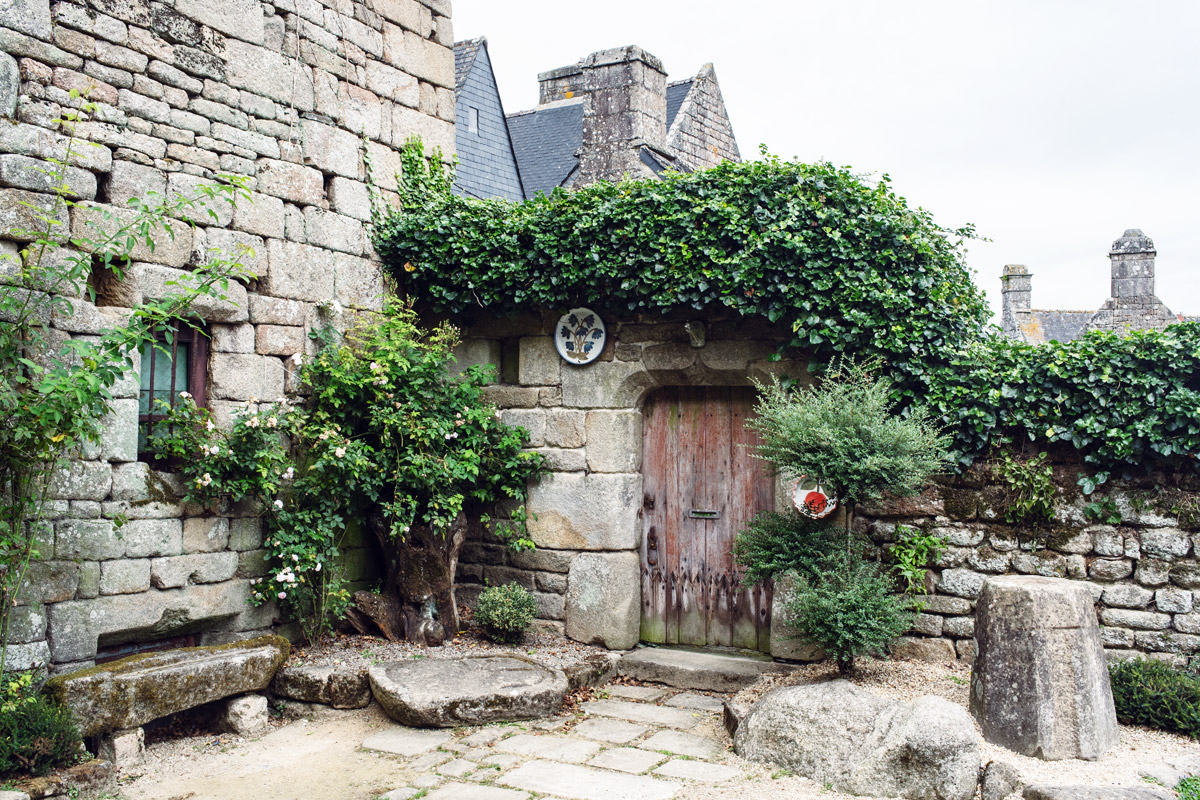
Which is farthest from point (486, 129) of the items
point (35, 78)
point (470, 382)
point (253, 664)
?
point (253, 664)

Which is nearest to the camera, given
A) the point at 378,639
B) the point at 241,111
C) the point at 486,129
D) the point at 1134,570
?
the point at 1134,570

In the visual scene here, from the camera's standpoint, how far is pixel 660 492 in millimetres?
6258

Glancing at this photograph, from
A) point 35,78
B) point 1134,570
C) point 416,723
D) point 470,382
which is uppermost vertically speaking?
point 35,78

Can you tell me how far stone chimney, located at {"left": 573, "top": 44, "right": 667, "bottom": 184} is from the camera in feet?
30.1

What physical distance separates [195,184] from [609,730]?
3.76 metres

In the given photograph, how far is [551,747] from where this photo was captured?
4.48 m

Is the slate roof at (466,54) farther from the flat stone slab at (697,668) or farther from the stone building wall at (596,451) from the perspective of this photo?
the flat stone slab at (697,668)

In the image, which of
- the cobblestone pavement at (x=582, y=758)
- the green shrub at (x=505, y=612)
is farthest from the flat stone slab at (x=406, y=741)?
the green shrub at (x=505, y=612)

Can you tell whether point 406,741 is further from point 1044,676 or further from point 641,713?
point 1044,676

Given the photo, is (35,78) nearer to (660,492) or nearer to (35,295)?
(35,295)

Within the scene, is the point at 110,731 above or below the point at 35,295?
below

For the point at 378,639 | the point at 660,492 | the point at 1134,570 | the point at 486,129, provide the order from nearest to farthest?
the point at 1134,570 < the point at 378,639 < the point at 660,492 < the point at 486,129

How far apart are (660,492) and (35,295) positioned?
151 inches

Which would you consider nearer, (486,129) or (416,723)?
(416,723)
